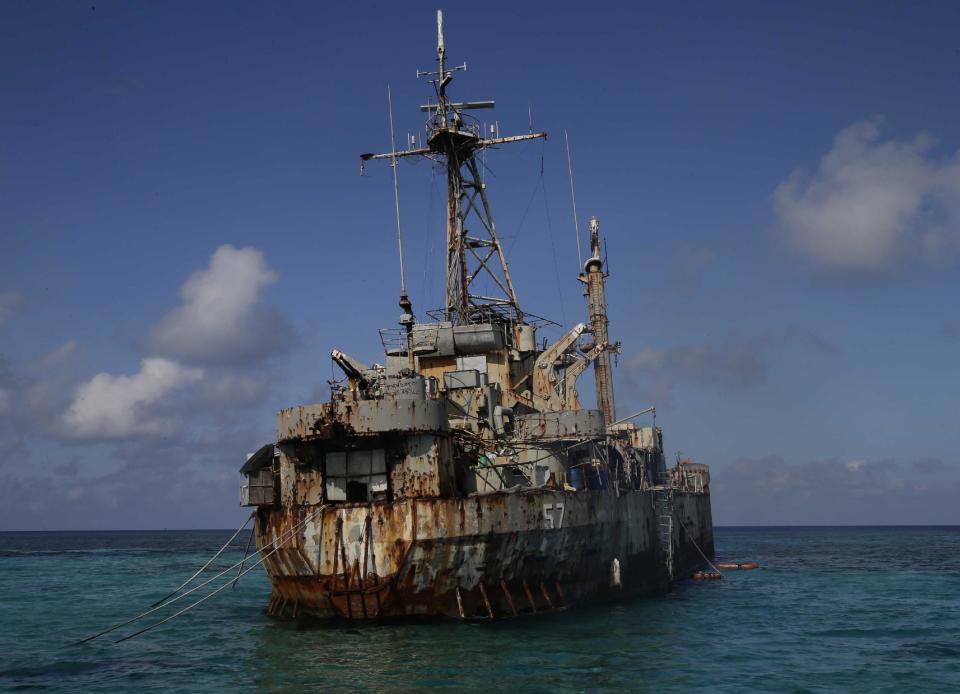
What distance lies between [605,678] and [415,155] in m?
25.7

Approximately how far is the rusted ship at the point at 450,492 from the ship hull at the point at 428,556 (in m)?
0.04

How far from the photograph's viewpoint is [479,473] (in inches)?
983

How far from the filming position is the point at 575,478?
27.8 metres

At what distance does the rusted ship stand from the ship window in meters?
0.04

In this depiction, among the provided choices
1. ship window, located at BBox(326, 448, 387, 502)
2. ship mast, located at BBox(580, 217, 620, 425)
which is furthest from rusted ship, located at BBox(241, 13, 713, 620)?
ship mast, located at BBox(580, 217, 620, 425)

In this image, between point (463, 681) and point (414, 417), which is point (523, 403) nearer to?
point (414, 417)

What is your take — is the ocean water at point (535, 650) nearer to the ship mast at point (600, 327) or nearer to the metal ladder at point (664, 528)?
the metal ladder at point (664, 528)

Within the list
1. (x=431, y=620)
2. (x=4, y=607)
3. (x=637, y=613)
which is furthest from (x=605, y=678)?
(x=4, y=607)

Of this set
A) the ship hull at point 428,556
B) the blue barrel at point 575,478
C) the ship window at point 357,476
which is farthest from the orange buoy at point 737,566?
the ship window at point 357,476

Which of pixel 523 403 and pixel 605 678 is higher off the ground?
pixel 523 403

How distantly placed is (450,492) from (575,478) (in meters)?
6.42

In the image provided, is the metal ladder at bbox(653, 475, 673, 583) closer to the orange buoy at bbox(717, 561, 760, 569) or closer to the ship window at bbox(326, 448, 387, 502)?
the orange buoy at bbox(717, 561, 760, 569)

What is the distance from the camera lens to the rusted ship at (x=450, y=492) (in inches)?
862

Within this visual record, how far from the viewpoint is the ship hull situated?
2170 centimetres
